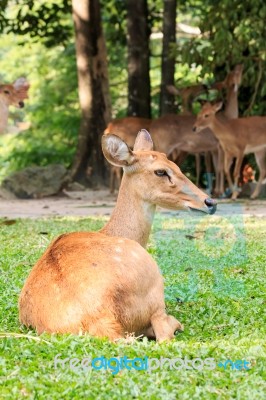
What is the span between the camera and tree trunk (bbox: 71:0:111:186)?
20.2m

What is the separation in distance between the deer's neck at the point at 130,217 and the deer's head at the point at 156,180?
0.10 ft

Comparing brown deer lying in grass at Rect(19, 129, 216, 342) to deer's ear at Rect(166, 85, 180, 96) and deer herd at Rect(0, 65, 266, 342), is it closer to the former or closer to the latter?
deer herd at Rect(0, 65, 266, 342)

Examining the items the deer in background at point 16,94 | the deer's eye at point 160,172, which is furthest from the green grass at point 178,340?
the deer in background at point 16,94

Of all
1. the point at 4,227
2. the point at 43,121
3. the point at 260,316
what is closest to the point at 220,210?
the point at 4,227

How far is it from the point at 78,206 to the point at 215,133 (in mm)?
3145

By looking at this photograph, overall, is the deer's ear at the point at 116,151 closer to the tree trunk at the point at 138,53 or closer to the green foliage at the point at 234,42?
the green foliage at the point at 234,42

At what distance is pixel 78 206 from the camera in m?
16.1

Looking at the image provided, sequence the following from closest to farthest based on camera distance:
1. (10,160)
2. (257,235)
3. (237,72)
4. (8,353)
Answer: (8,353), (257,235), (237,72), (10,160)

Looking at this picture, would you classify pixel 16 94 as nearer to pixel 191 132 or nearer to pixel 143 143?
pixel 191 132

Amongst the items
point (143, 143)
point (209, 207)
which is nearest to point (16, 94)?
point (143, 143)

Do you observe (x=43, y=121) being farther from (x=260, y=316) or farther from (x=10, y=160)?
(x=260, y=316)

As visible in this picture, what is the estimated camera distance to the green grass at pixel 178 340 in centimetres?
396

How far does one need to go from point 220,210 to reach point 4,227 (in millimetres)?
4060

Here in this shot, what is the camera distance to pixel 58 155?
25.5 metres
